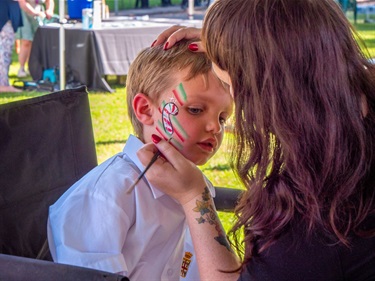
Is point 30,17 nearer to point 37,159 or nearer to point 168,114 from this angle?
point 37,159

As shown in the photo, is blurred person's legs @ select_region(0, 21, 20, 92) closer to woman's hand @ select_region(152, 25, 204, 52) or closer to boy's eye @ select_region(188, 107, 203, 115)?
woman's hand @ select_region(152, 25, 204, 52)

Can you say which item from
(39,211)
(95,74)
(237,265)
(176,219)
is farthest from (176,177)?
(95,74)

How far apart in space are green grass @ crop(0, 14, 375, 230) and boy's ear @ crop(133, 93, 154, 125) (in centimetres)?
188

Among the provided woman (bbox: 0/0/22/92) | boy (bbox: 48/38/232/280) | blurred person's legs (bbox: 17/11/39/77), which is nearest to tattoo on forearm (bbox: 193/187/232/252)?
boy (bbox: 48/38/232/280)

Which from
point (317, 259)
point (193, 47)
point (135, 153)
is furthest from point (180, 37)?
point (317, 259)

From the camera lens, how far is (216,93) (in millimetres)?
1883

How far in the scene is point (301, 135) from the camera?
4.37 feet

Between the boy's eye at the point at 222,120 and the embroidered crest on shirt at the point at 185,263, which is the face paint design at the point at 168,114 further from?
the embroidered crest on shirt at the point at 185,263

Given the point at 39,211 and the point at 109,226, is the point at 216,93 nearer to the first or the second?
the point at 109,226

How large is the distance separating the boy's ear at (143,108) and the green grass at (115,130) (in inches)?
73.9

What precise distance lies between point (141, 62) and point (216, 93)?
23 centimetres

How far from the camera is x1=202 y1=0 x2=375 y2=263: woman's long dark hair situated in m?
1.32

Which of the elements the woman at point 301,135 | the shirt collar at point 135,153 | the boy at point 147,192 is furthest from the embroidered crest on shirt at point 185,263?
the woman at point 301,135

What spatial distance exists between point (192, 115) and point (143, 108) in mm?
149
